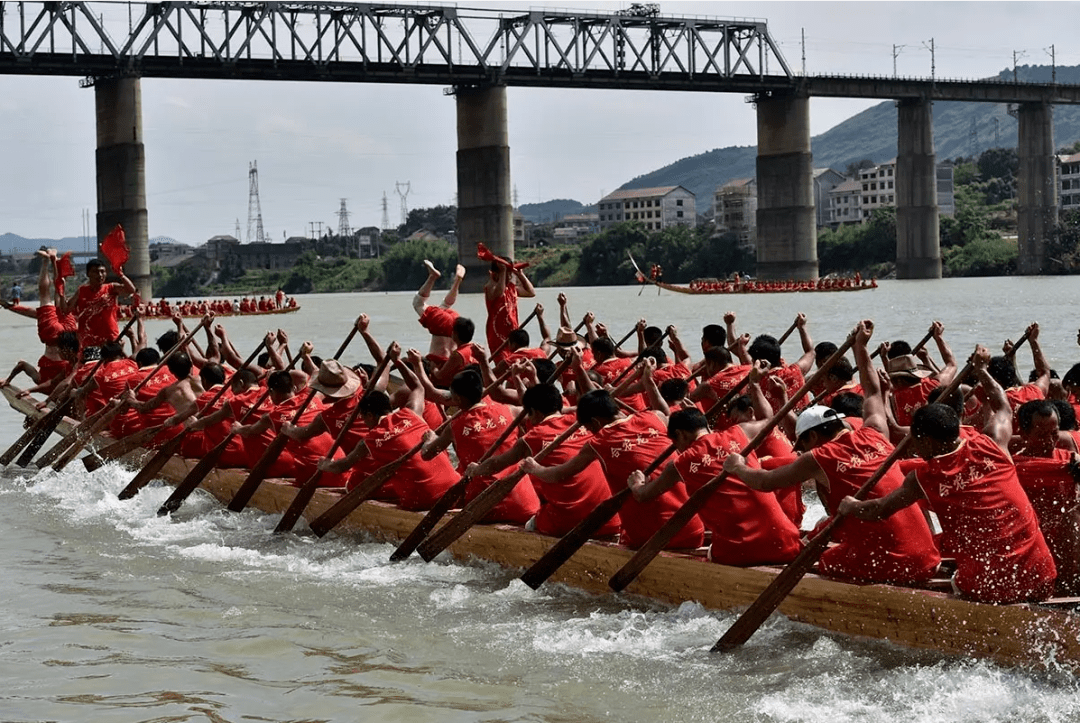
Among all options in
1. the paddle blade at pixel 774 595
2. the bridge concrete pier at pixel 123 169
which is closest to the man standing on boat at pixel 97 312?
the paddle blade at pixel 774 595

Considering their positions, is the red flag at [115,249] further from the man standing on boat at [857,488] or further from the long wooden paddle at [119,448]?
the man standing on boat at [857,488]

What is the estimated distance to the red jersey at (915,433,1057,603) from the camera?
284 inches

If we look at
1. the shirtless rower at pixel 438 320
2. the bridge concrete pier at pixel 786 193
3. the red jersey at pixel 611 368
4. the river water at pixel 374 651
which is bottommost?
the river water at pixel 374 651

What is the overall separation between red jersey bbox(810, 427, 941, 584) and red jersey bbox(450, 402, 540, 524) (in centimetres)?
313

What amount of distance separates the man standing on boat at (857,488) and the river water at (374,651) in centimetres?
43

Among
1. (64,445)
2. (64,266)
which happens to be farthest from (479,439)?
(64,266)

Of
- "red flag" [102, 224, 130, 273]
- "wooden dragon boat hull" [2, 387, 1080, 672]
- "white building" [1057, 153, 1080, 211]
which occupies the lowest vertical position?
"wooden dragon boat hull" [2, 387, 1080, 672]

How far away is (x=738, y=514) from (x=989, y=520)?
1811 millimetres

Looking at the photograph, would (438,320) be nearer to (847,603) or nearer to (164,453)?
(164,453)

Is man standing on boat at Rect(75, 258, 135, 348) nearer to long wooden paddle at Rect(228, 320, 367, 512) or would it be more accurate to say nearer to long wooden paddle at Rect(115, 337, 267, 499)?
long wooden paddle at Rect(115, 337, 267, 499)

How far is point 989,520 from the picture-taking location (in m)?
7.28

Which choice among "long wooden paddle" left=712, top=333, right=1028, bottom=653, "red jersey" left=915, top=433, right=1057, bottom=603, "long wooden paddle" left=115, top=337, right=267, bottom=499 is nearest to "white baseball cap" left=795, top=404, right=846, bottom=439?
"long wooden paddle" left=712, top=333, right=1028, bottom=653

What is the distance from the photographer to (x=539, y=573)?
989 centimetres

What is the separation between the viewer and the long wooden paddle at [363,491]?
37.6ft
